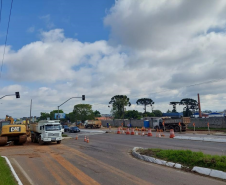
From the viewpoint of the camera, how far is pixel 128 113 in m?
92.4

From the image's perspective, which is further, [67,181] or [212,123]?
[212,123]

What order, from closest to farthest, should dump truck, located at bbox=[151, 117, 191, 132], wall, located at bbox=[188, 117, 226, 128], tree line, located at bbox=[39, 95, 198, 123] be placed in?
dump truck, located at bbox=[151, 117, 191, 132]
wall, located at bbox=[188, 117, 226, 128]
tree line, located at bbox=[39, 95, 198, 123]

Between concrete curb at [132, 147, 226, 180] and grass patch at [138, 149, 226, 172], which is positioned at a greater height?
grass patch at [138, 149, 226, 172]

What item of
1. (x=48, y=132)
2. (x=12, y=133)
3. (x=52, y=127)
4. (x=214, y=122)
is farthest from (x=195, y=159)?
(x=214, y=122)

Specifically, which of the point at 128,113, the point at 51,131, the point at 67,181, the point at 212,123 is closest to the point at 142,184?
the point at 67,181

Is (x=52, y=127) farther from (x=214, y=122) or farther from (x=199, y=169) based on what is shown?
(x=214, y=122)

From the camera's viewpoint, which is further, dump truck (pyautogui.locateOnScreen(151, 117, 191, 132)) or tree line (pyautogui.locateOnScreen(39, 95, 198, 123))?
tree line (pyautogui.locateOnScreen(39, 95, 198, 123))

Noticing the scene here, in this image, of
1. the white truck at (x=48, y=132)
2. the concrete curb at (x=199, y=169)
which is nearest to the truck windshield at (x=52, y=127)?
the white truck at (x=48, y=132)

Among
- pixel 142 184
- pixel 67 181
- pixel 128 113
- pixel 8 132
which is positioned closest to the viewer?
pixel 142 184

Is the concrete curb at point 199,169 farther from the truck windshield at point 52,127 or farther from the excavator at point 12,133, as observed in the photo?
the excavator at point 12,133

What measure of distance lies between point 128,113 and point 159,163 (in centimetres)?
8203

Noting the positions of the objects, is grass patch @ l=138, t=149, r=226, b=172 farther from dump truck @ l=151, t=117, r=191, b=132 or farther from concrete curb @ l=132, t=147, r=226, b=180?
dump truck @ l=151, t=117, r=191, b=132

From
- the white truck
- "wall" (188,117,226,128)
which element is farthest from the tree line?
the white truck

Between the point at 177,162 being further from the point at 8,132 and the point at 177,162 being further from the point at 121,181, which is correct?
the point at 8,132
